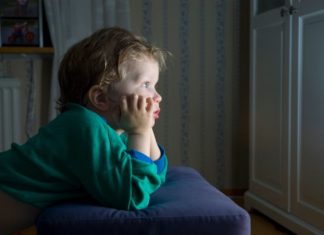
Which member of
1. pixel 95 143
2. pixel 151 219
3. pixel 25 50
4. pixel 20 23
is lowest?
pixel 151 219

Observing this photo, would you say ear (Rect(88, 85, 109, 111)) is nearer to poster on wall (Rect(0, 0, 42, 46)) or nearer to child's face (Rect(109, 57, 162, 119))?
child's face (Rect(109, 57, 162, 119))

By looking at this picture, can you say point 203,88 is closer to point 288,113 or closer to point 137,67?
point 288,113

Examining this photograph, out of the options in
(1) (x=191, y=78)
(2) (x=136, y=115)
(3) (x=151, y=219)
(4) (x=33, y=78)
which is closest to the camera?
(3) (x=151, y=219)

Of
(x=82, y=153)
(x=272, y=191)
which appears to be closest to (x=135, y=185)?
(x=82, y=153)

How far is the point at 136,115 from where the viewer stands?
1146 mm

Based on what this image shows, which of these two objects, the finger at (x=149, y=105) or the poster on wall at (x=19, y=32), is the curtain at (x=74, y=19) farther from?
the finger at (x=149, y=105)

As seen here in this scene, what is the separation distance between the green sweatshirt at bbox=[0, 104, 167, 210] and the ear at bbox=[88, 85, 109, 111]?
56 mm

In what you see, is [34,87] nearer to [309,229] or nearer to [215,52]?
[215,52]

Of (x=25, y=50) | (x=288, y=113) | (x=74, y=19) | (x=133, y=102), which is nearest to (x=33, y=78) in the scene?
(x=25, y=50)

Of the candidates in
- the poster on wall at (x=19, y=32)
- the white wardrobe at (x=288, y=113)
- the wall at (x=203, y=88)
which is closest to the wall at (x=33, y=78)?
the poster on wall at (x=19, y=32)

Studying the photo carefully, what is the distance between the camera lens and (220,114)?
3006 mm

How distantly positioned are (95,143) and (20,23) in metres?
1.76

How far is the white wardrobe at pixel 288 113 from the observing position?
6.71ft

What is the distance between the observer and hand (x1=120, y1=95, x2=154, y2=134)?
1.14 m
